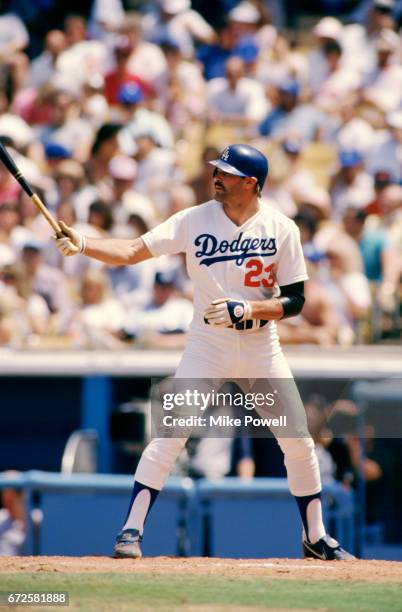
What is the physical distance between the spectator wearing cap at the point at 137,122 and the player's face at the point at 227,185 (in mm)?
5650

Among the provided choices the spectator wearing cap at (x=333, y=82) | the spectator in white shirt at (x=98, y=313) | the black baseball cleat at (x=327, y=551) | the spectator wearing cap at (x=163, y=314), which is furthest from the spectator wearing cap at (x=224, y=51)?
the black baseball cleat at (x=327, y=551)

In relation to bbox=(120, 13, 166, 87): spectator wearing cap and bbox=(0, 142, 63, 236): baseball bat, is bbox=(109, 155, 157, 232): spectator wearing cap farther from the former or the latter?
bbox=(0, 142, 63, 236): baseball bat

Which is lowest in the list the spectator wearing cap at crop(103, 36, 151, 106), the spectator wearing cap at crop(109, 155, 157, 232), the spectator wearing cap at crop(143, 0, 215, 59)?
the spectator wearing cap at crop(109, 155, 157, 232)

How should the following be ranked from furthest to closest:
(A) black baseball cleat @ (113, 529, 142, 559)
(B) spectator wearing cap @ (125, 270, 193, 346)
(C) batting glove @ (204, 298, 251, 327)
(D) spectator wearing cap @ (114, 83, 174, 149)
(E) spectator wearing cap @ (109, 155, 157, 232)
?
(D) spectator wearing cap @ (114, 83, 174, 149) < (E) spectator wearing cap @ (109, 155, 157, 232) < (B) spectator wearing cap @ (125, 270, 193, 346) < (A) black baseball cleat @ (113, 529, 142, 559) < (C) batting glove @ (204, 298, 251, 327)

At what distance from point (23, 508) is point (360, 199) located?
141 inches

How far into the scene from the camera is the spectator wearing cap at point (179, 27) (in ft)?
44.4

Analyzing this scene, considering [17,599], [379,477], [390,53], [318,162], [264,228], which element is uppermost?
[390,53]

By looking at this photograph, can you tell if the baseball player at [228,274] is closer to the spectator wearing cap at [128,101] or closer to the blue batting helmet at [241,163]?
the blue batting helmet at [241,163]

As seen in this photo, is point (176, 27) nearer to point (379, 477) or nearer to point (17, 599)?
point (379, 477)

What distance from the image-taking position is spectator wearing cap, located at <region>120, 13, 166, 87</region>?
1302cm

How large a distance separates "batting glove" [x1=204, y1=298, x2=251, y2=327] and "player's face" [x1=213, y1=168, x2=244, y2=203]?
0.54m

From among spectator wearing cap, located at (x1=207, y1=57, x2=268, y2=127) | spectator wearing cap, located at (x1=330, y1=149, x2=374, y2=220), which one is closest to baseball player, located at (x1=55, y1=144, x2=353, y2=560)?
spectator wearing cap, located at (x1=330, y1=149, x2=374, y2=220)

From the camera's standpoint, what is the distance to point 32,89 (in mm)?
13438

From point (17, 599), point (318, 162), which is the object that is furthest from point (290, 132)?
point (17, 599)
